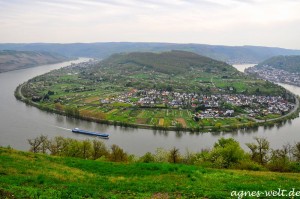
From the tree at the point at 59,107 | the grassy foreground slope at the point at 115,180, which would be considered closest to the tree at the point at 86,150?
the grassy foreground slope at the point at 115,180

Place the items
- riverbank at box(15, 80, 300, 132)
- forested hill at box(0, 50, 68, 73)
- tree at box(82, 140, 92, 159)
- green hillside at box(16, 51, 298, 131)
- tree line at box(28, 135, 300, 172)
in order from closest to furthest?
tree line at box(28, 135, 300, 172), tree at box(82, 140, 92, 159), riverbank at box(15, 80, 300, 132), green hillside at box(16, 51, 298, 131), forested hill at box(0, 50, 68, 73)

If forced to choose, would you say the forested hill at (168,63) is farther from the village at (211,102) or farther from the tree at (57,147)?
the tree at (57,147)

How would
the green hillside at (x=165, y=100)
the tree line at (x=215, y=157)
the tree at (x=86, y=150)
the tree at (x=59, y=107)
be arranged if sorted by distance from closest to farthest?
the tree line at (x=215, y=157) < the tree at (x=86, y=150) < the green hillside at (x=165, y=100) < the tree at (x=59, y=107)

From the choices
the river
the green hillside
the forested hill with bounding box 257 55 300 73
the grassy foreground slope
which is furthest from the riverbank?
the forested hill with bounding box 257 55 300 73

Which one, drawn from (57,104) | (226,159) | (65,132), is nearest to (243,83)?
(57,104)

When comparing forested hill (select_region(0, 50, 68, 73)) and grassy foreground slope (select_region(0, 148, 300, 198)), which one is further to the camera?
forested hill (select_region(0, 50, 68, 73))

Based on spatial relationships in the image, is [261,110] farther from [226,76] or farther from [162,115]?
[226,76]

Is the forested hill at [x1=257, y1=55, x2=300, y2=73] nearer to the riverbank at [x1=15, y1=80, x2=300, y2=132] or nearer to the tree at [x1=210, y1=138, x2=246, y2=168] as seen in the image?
the riverbank at [x1=15, y1=80, x2=300, y2=132]
